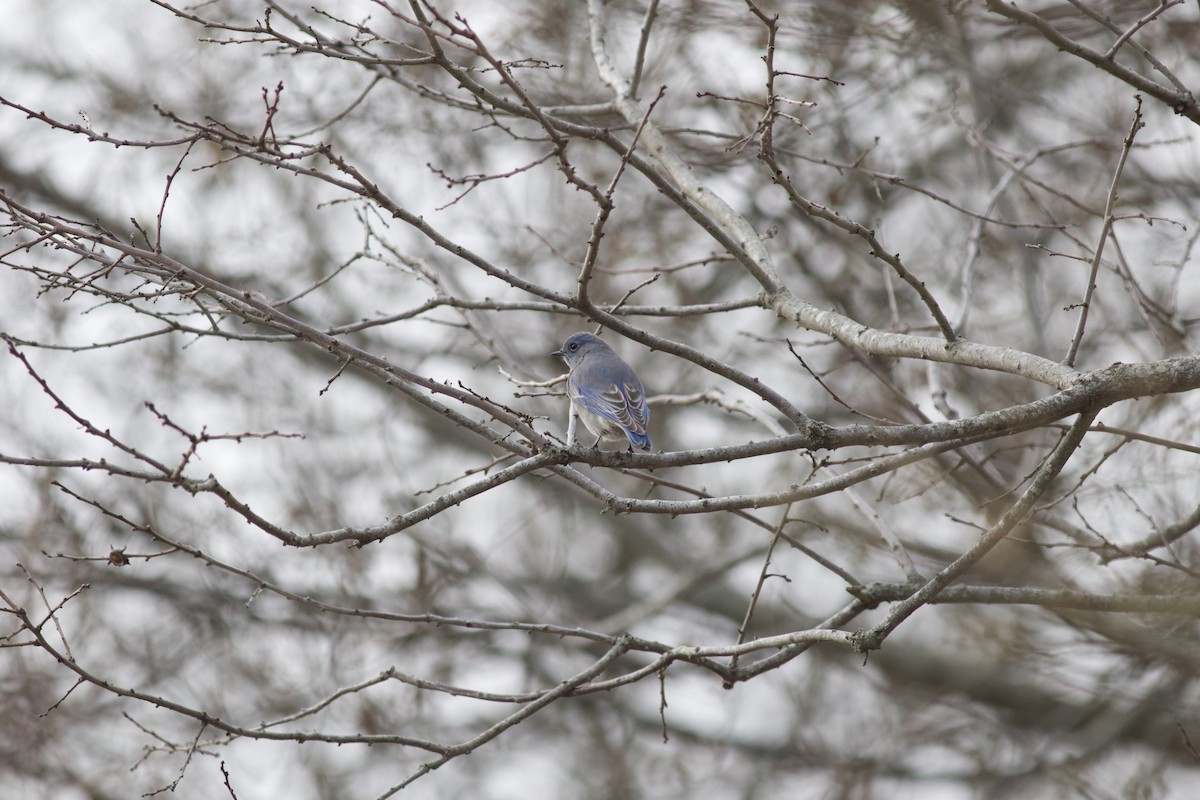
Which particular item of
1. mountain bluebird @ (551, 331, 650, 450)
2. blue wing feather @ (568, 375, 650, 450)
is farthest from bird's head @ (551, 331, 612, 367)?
blue wing feather @ (568, 375, 650, 450)

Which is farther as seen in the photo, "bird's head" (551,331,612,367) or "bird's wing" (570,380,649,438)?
"bird's head" (551,331,612,367)

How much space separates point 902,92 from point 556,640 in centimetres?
601

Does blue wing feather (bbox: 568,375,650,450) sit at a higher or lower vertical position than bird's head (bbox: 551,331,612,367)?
lower

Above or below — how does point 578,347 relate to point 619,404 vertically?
above

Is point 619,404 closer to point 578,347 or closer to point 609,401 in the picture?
point 609,401

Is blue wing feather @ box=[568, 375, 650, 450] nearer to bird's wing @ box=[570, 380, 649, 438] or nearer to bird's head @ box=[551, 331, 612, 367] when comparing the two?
bird's wing @ box=[570, 380, 649, 438]

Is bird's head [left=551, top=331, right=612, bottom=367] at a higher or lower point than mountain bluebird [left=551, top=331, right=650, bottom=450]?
higher

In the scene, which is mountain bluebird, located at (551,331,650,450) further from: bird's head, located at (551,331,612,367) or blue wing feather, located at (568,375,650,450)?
bird's head, located at (551,331,612,367)

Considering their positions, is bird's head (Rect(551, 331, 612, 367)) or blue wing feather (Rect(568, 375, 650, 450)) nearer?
blue wing feather (Rect(568, 375, 650, 450))

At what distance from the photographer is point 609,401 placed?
19.2ft

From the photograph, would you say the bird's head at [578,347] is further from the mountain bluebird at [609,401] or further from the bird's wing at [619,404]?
the bird's wing at [619,404]

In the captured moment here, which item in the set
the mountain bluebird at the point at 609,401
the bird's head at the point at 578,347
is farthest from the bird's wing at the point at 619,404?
the bird's head at the point at 578,347

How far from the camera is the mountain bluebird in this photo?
5.73 m

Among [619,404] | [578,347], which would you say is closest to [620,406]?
[619,404]
